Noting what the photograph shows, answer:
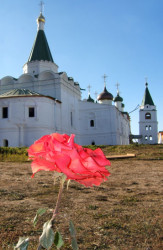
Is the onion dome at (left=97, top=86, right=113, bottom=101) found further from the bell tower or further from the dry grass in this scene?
the dry grass

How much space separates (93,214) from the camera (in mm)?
Result: 3037

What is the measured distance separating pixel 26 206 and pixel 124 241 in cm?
157

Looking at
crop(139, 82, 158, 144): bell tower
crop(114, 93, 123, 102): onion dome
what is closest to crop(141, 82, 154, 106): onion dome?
crop(139, 82, 158, 144): bell tower

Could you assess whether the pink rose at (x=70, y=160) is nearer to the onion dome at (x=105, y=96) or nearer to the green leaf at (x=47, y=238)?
the green leaf at (x=47, y=238)

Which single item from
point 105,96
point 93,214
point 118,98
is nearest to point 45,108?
point 105,96

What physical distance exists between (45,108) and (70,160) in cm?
2039

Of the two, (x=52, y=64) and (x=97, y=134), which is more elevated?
(x=52, y=64)

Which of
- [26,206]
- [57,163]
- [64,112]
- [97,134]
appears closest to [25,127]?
[64,112]

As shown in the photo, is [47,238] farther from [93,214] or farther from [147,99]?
[147,99]

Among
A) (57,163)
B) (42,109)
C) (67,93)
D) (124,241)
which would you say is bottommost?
(124,241)

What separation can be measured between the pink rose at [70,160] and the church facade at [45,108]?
19317 mm

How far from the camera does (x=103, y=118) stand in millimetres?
26297

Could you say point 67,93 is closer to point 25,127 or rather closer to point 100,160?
point 25,127

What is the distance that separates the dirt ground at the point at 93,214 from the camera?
2291 millimetres
